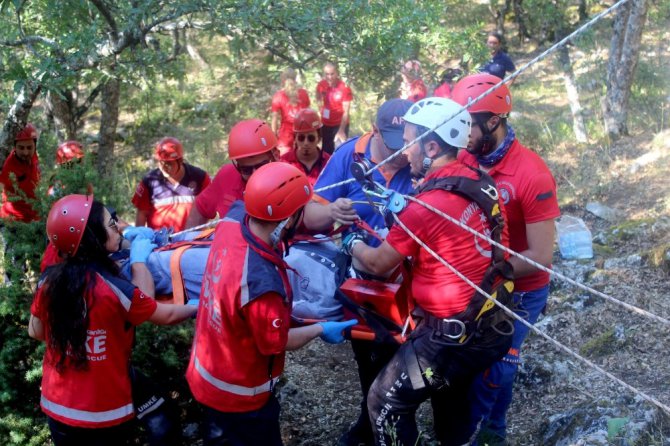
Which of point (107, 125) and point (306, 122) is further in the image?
point (107, 125)

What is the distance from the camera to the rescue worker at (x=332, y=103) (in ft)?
29.6

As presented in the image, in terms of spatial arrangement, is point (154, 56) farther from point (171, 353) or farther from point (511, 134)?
point (511, 134)

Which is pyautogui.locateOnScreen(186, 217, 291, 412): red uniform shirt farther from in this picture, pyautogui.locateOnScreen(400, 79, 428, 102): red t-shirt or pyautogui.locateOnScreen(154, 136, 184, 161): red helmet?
pyautogui.locateOnScreen(400, 79, 428, 102): red t-shirt

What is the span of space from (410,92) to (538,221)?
460 cm

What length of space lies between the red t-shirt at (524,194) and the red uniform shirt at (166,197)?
279cm

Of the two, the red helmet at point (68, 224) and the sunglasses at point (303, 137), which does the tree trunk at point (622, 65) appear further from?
the red helmet at point (68, 224)

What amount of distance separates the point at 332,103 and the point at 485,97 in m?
5.70

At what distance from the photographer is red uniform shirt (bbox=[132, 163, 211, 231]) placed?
5.53 metres

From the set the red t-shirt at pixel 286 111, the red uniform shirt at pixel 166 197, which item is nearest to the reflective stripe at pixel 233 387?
the red uniform shirt at pixel 166 197

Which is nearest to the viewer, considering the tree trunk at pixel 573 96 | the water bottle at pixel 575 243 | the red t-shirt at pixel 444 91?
the water bottle at pixel 575 243

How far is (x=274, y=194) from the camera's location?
9.73 feet

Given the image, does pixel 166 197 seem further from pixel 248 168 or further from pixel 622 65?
pixel 622 65

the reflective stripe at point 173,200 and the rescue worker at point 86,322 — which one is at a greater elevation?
the rescue worker at point 86,322

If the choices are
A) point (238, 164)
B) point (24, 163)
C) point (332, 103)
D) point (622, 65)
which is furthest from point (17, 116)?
point (622, 65)
